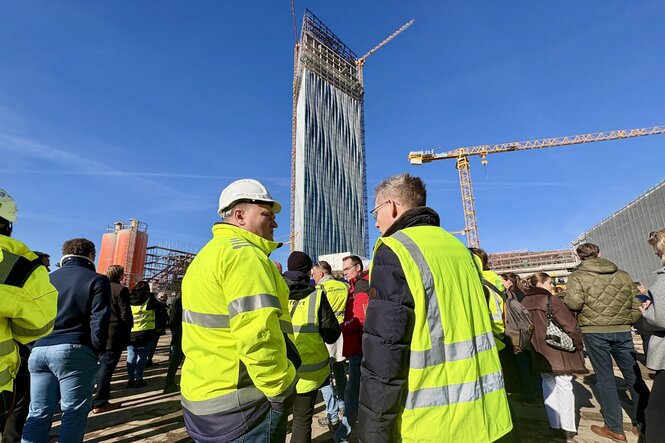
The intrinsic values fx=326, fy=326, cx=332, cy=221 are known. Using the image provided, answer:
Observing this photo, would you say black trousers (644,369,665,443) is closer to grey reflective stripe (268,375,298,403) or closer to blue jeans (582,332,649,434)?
blue jeans (582,332,649,434)

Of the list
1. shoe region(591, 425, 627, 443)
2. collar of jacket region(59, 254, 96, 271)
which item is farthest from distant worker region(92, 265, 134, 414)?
shoe region(591, 425, 627, 443)

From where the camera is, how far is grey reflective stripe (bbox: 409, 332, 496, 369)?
136 centimetres

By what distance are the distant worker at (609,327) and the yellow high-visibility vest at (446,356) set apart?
3038 mm

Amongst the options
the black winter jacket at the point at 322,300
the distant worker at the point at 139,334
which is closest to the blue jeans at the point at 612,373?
the black winter jacket at the point at 322,300

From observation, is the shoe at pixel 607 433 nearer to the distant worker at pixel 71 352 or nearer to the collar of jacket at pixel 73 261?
the distant worker at pixel 71 352

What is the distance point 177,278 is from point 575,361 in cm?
4705

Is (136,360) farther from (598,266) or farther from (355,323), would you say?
(598,266)

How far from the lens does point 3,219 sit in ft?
6.19

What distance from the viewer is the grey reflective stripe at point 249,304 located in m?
1.47

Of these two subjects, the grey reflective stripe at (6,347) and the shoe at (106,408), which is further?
the shoe at (106,408)

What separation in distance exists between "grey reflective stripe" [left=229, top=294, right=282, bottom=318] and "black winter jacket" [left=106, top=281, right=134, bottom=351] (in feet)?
15.6

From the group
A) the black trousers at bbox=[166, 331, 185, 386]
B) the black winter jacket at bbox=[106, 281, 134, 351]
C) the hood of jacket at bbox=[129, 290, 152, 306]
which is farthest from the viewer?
the hood of jacket at bbox=[129, 290, 152, 306]

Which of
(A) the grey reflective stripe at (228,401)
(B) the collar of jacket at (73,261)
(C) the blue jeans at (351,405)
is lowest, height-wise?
(C) the blue jeans at (351,405)

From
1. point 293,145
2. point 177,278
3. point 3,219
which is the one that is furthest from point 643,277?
point 293,145
